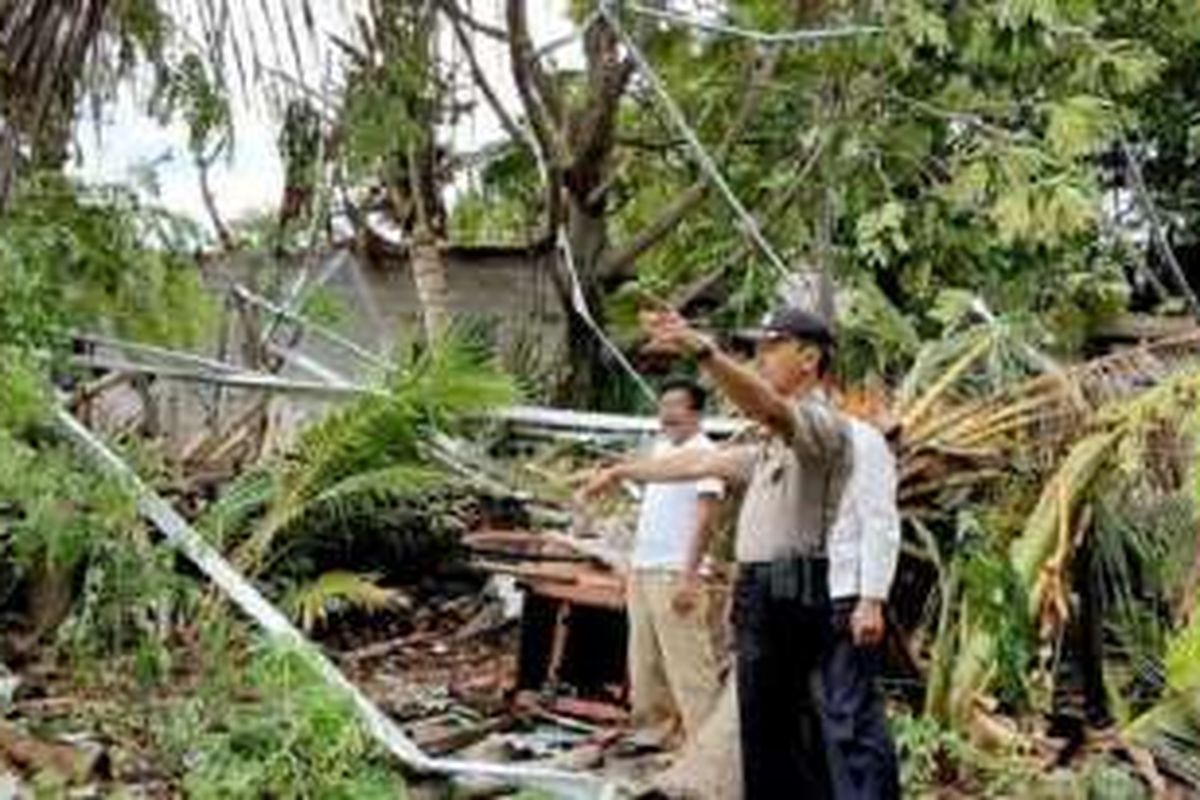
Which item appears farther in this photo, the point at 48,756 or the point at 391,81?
the point at 48,756

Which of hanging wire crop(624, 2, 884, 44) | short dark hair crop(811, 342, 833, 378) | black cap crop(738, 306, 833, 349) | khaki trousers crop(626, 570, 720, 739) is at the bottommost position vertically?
khaki trousers crop(626, 570, 720, 739)

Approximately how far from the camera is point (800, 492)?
238 inches

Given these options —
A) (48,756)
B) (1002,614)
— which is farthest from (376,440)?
(1002,614)

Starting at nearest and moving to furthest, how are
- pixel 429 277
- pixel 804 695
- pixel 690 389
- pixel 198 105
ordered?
1. pixel 198 105
2. pixel 804 695
3. pixel 690 389
4. pixel 429 277

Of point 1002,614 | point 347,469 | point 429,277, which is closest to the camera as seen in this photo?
point 1002,614

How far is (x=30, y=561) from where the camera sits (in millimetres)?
9617

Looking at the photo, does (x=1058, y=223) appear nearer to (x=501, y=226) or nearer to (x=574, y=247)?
(x=574, y=247)

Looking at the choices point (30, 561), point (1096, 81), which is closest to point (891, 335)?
point (1096, 81)

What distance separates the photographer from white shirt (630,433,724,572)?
7.95 meters

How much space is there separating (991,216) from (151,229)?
531 centimetres

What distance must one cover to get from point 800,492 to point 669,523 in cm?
201

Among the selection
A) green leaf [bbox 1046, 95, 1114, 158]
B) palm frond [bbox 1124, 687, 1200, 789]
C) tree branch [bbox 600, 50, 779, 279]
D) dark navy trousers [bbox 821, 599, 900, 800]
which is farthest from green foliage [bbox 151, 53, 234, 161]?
tree branch [bbox 600, 50, 779, 279]

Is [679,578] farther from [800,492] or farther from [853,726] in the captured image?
[853,726]

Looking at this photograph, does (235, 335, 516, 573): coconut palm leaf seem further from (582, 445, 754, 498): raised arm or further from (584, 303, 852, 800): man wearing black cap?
(584, 303, 852, 800): man wearing black cap
